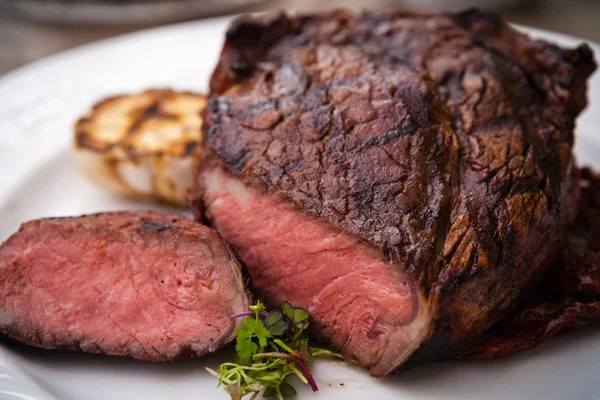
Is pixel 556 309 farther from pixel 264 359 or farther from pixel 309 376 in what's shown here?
pixel 264 359

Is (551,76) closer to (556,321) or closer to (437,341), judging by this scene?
(556,321)

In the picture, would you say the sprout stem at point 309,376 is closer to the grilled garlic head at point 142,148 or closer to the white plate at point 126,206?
the white plate at point 126,206

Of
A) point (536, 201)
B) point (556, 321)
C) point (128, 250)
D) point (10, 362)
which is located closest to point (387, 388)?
point (556, 321)

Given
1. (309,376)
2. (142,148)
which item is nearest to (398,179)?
(309,376)

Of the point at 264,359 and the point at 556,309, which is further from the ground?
the point at 264,359

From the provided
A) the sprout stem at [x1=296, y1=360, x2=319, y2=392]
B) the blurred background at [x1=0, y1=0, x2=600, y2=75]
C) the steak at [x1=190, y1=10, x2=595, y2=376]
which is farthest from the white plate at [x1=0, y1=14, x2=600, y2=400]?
the blurred background at [x1=0, y1=0, x2=600, y2=75]

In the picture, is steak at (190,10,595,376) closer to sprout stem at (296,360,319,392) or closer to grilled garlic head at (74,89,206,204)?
sprout stem at (296,360,319,392)
